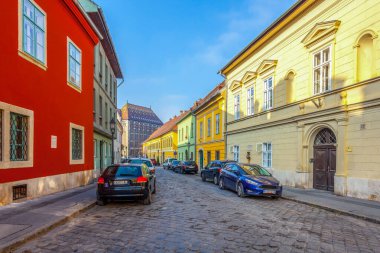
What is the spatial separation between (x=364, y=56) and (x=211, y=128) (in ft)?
67.3

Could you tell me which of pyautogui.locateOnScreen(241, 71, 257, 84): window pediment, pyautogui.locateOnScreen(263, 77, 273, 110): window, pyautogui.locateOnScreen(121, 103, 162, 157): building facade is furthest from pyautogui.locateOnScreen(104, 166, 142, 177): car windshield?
pyautogui.locateOnScreen(121, 103, 162, 157): building facade

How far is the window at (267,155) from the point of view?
18562 millimetres

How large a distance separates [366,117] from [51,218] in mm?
11421

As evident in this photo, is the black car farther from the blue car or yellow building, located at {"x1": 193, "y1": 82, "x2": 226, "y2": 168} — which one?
yellow building, located at {"x1": 193, "y1": 82, "x2": 226, "y2": 168}

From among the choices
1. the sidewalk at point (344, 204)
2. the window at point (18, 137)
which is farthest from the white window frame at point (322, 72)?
the window at point (18, 137)

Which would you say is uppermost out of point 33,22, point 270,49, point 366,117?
point 270,49

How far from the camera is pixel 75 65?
14531mm

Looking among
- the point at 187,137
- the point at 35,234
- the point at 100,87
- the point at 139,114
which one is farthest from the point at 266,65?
the point at 139,114

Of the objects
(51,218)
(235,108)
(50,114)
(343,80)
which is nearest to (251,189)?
(343,80)

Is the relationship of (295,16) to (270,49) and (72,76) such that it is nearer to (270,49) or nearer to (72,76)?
(270,49)

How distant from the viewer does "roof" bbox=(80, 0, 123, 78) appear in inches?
758

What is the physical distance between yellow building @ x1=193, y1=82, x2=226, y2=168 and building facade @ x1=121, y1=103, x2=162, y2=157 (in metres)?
85.6

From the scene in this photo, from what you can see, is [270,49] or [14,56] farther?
[270,49]

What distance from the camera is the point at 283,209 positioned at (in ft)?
32.0
